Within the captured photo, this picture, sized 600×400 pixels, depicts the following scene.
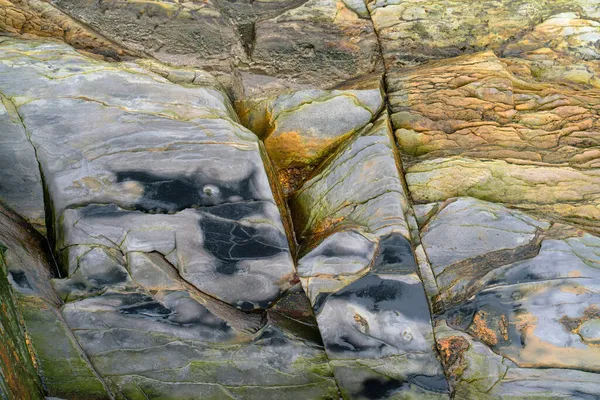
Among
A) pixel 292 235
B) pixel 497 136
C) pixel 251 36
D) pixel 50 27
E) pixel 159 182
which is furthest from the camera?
pixel 251 36

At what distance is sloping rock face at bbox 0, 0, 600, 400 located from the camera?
8.38 feet

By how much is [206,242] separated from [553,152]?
6.25 feet

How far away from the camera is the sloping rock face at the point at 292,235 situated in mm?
2553

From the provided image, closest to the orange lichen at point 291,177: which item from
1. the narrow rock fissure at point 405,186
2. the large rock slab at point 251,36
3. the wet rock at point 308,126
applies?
the wet rock at point 308,126

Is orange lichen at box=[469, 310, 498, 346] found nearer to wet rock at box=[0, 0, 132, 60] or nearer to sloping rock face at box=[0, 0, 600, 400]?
sloping rock face at box=[0, 0, 600, 400]

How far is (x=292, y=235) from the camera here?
3.04 metres

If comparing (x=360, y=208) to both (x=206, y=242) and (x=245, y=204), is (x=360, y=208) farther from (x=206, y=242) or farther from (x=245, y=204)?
(x=206, y=242)

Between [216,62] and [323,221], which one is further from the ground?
[216,62]

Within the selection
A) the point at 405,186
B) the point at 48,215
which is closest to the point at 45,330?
the point at 48,215

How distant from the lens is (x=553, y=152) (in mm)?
3197

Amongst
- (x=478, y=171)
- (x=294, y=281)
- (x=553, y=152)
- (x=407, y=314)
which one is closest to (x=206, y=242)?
(x=294, y=281)

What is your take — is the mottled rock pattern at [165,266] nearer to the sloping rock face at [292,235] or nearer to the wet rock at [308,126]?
the sloping rock face at [292,235]

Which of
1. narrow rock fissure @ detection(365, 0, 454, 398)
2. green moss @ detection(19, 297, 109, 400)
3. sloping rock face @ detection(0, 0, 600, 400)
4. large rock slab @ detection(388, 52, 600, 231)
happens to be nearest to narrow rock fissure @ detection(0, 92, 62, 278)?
sloping rock face @ detection(0, 0, 600, 400)

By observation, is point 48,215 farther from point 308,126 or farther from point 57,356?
point 308,126
